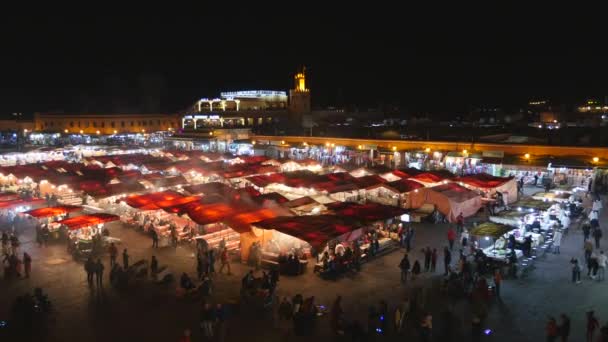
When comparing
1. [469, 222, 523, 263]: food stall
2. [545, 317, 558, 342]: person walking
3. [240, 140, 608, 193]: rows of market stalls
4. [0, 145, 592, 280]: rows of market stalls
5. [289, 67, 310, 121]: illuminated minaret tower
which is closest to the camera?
[545, 317, 558, 342]: person walking

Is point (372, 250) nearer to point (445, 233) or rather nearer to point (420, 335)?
point (445, 233)

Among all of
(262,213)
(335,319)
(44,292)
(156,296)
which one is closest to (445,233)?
(262,213)

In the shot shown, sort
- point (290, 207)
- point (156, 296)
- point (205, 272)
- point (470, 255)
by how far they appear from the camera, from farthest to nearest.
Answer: point (290, 207) < point (470, 255) < point (205, 272) < point (156, 296)

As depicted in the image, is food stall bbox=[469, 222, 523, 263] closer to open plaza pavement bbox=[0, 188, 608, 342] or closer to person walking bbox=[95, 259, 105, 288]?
open plaza pavement bbox=[0, 188, 608, 342]

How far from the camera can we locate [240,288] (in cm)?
1004

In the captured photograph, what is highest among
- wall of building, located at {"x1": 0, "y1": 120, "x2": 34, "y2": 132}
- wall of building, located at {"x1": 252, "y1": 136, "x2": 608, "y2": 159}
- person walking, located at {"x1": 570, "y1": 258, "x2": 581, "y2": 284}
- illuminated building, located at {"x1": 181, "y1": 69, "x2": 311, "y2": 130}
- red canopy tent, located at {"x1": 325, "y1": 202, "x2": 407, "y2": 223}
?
illuminated building, located at {"x1": 181, "y1": 69, "x2": 311, "y2": 130}

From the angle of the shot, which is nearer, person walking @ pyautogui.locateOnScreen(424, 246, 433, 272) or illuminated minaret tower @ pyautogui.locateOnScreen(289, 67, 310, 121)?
person walking @ pyautogui.locateOnScreen(424, 246, 433, 272)

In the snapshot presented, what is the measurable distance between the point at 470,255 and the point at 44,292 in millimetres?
9859

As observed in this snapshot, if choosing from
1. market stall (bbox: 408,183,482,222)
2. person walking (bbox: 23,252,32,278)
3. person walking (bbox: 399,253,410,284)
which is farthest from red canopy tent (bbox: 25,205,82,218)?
market stall (bbox: 408,183,482,222)

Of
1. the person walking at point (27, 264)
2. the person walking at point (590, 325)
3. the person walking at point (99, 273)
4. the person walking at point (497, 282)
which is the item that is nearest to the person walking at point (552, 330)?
the person walking at point (590, 325)

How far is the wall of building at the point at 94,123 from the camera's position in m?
63.2

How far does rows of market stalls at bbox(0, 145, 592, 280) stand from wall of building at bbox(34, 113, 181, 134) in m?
43.4

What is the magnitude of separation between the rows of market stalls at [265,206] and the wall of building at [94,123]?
4340 centimetres

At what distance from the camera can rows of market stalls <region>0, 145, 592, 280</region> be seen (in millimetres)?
11500
